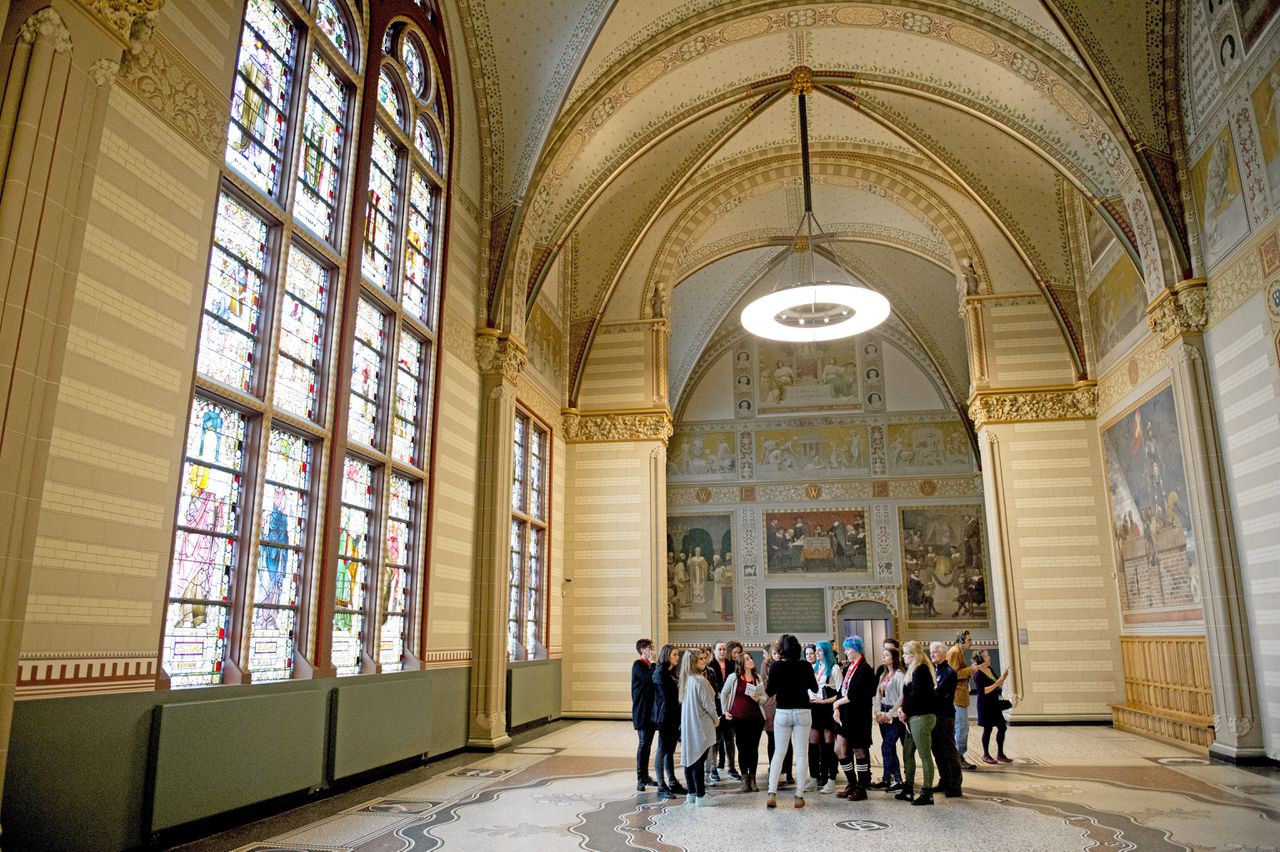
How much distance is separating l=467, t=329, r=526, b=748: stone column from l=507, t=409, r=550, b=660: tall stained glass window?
153 centimetres

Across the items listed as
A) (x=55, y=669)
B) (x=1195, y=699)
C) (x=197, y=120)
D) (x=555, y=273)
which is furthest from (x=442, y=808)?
(x=555, y=273)

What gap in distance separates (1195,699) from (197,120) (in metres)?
14.9

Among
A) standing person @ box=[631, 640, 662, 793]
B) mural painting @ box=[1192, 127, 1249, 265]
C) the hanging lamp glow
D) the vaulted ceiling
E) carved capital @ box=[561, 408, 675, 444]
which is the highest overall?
the vaulted ceiling

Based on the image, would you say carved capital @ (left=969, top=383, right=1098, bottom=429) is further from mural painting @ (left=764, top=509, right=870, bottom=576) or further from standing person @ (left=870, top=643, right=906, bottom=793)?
standing person @ (left=870, top=643, right=906, bottom=793)

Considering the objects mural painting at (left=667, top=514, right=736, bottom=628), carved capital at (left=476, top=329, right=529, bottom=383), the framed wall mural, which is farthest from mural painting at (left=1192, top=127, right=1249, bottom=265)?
mural painting at (left=667, top=514, right=736, bottom=628)

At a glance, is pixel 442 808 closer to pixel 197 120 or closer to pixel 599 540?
pixel 197 120

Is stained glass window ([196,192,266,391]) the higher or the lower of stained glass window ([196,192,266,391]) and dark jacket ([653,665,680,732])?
the higher

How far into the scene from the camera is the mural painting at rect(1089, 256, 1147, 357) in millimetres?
14891

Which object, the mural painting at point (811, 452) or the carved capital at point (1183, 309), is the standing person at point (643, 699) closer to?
the carved capital at point (1183, 309)

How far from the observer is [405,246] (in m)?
11.3

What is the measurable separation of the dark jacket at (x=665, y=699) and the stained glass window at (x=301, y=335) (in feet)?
14.8

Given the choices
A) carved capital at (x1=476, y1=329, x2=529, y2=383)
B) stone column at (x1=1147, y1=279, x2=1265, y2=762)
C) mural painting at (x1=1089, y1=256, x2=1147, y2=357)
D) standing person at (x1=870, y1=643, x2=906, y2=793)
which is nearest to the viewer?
standing person at (x1=870, y1=643, x2=906, y2=793)

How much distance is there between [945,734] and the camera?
8.38 meters

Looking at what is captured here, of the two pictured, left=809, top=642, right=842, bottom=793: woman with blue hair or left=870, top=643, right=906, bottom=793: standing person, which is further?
left=809, top=642, right=842, bottom=793: woman with blue hair
